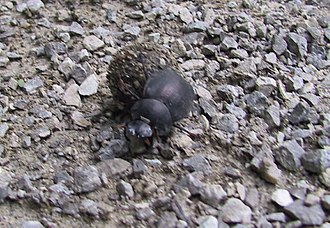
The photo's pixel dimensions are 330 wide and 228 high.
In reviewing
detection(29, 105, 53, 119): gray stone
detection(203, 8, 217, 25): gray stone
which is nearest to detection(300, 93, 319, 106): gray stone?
detection(203, 8, 217, 25): gray stone

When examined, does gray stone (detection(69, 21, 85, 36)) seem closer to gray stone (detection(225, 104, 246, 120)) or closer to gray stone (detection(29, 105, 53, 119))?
gray stone (detection(29, 105, 53, 119))

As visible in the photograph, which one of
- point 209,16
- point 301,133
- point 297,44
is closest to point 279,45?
point 297,44

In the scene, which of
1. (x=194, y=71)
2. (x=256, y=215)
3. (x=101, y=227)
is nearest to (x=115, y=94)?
(x=194, y=71)

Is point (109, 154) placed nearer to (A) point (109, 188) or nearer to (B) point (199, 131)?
(A) point (109, 188)

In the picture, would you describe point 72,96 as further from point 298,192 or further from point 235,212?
point 298,192

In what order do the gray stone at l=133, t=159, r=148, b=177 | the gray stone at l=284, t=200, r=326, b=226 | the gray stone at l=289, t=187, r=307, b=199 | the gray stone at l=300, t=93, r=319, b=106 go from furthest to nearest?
the gray stone at l=300, t=93, r=319, b=106 → the gray stone at l=133, t=159, r=148, b=177 → the gray stone at l=289, t=187, r=307, b=199 → the gray stone at l=284, t=200, r=326, b=226

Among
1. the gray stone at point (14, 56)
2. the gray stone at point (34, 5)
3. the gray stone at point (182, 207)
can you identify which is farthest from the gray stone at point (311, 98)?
the gray stone at point (34, 5)
